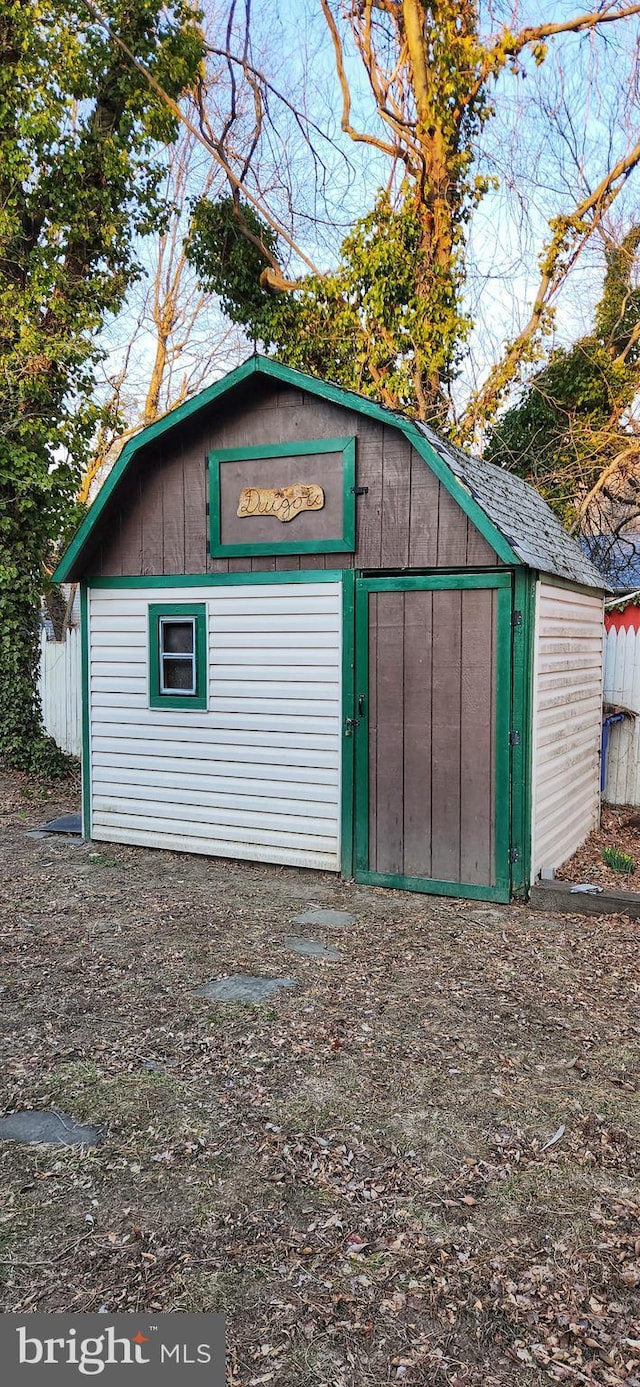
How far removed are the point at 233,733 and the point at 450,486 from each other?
2798mm

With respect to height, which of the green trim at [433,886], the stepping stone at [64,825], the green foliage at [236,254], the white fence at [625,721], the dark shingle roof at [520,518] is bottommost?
the stepping stone at [64,825]

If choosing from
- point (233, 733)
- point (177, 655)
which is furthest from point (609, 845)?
point (177, 655)

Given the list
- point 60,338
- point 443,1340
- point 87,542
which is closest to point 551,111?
point 60,338

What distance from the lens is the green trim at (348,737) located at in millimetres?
6840

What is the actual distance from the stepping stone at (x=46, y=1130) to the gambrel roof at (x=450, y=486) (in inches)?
167

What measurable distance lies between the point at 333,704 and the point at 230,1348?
498 centimetres

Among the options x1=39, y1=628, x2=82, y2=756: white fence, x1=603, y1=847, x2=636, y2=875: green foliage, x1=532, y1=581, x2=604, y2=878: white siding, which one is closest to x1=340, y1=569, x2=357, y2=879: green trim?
x1=532, y1=581, x2=604, y2=878: white siding

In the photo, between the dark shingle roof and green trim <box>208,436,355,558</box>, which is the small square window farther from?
the dark shingle roof

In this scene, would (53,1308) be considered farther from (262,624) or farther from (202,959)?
(262,624)

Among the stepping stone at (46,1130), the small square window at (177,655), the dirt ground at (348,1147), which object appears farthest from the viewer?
the small square window at (177,655)

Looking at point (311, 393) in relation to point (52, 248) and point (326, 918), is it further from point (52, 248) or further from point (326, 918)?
point (52, 248)

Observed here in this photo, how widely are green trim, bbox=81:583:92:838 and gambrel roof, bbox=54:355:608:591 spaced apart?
0.39 meters

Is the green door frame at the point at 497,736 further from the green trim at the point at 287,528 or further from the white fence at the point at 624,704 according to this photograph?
the white fence at the point at 624,704

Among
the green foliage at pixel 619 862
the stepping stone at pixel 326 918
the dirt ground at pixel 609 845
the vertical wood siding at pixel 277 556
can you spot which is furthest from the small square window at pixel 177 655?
the green foliage at pixel 619 862
